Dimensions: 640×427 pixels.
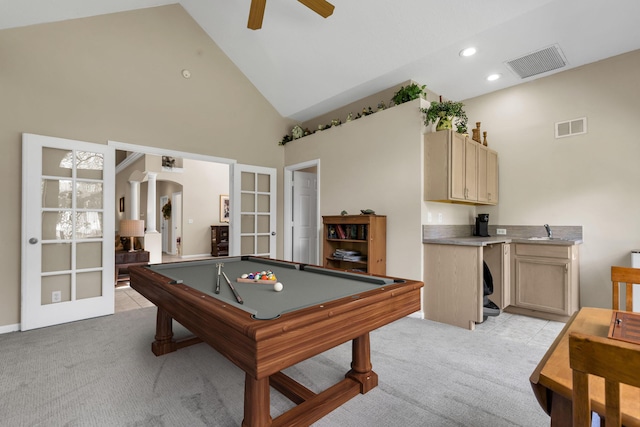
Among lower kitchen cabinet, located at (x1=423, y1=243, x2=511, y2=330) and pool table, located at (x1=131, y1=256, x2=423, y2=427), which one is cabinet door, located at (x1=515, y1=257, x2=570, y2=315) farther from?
pool table, located at (x1=131, y1=256, x2=423, y2=427)

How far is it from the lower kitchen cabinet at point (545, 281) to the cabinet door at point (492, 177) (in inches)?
31.4

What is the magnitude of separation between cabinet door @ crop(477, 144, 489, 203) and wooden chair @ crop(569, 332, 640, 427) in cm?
359

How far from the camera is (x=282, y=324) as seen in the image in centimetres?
111

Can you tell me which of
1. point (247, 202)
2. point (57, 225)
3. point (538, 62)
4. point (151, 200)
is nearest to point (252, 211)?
point (247, 202)

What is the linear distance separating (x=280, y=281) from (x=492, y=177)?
11.5ft

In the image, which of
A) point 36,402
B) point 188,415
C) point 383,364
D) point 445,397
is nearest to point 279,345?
point 188,415

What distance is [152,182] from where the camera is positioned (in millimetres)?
8477

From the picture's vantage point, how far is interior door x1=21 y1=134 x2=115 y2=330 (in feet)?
10.2

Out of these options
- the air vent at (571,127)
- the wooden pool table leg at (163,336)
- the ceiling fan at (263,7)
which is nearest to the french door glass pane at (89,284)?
the wooden pool table leg at (163,336)

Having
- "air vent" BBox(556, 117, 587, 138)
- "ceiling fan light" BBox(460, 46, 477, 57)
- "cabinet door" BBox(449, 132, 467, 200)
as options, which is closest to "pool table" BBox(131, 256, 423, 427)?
"cabinet door" BBox(449, 132, 467, 200)

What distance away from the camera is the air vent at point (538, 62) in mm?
3326

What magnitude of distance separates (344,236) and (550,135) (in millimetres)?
2919

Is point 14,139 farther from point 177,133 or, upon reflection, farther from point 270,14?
point 270,14

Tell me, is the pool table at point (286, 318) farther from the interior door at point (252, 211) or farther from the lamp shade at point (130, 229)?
the lamp shade at point (130, 229)
